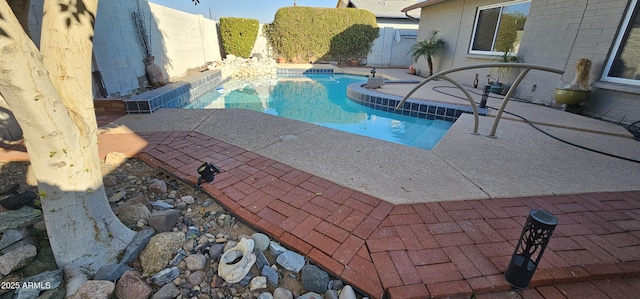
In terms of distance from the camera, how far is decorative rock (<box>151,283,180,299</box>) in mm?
1384

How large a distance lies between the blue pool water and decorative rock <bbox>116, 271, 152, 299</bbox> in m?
4.13

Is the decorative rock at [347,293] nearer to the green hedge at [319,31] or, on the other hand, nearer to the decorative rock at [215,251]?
the decorative rock at [215,251]

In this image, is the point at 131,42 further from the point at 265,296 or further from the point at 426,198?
the point at 426,198

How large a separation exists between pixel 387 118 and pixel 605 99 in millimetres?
3657

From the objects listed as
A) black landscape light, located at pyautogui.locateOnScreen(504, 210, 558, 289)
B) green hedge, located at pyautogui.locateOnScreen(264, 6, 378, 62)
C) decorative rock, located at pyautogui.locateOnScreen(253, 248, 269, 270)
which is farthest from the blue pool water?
green hedge, located at pyautogui.locateOnScreen(264, 6, 378, 62)

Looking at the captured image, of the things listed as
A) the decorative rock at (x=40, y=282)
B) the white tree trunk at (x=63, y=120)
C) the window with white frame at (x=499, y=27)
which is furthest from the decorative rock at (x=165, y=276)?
the window with white frame at (x=499, y=27)

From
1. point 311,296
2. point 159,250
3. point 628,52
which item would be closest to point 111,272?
point 159,250

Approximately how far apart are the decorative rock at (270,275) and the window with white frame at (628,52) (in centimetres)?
620

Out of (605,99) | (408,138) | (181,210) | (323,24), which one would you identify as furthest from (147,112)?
(323,24)

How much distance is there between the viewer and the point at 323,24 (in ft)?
46.4

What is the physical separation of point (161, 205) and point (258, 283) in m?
1.16

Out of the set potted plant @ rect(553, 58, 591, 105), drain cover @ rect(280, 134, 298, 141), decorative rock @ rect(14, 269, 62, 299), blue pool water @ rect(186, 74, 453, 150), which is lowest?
blue pool water @ rect(186, 74, 453, 150)

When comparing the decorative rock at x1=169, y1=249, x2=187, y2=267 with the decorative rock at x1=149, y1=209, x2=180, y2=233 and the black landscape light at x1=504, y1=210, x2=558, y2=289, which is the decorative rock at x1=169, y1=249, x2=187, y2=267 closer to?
the decorative rock at x1=149, y1=209, x2=180, y2=233

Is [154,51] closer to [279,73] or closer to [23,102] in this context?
[279,73]
